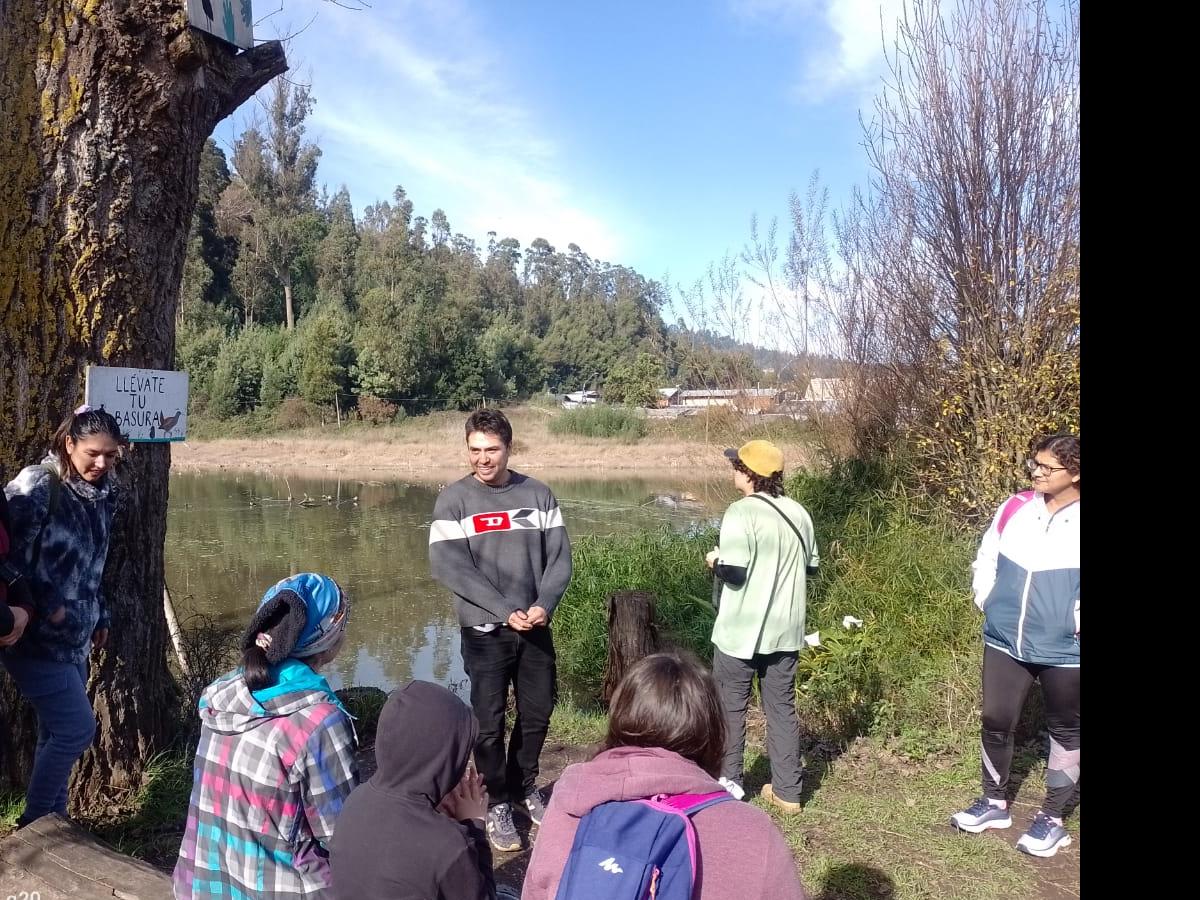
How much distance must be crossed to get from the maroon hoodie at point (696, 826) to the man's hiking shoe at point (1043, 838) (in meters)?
2.69

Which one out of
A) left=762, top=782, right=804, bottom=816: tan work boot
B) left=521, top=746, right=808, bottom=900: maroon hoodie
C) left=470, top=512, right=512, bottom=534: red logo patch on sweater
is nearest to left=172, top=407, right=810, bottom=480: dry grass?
left=762, top=782, right=804, bottom=816: tan work boot

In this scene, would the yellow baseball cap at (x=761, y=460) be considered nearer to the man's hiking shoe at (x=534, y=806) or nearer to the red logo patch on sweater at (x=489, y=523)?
the red logo patch on sweater at (x=489, y=523)

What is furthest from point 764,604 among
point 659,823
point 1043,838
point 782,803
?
point 659,823

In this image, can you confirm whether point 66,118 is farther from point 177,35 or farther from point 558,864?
point 558,864

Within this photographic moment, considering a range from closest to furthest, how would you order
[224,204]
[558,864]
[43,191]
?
[558,864] → [43,191] → [224,204]

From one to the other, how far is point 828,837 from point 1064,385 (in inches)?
182

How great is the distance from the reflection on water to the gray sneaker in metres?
4.48

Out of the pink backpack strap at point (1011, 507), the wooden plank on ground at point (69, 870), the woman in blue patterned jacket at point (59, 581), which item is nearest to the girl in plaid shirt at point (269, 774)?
the wooden plank on ground at point (69, 870)

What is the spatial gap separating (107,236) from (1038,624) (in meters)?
4.19

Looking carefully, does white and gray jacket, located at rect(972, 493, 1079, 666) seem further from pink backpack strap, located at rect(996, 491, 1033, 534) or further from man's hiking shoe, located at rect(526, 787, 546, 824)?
man's hiking shoe, located at rect(526, 787, 546, 824)

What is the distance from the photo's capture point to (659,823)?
155 centimetres
